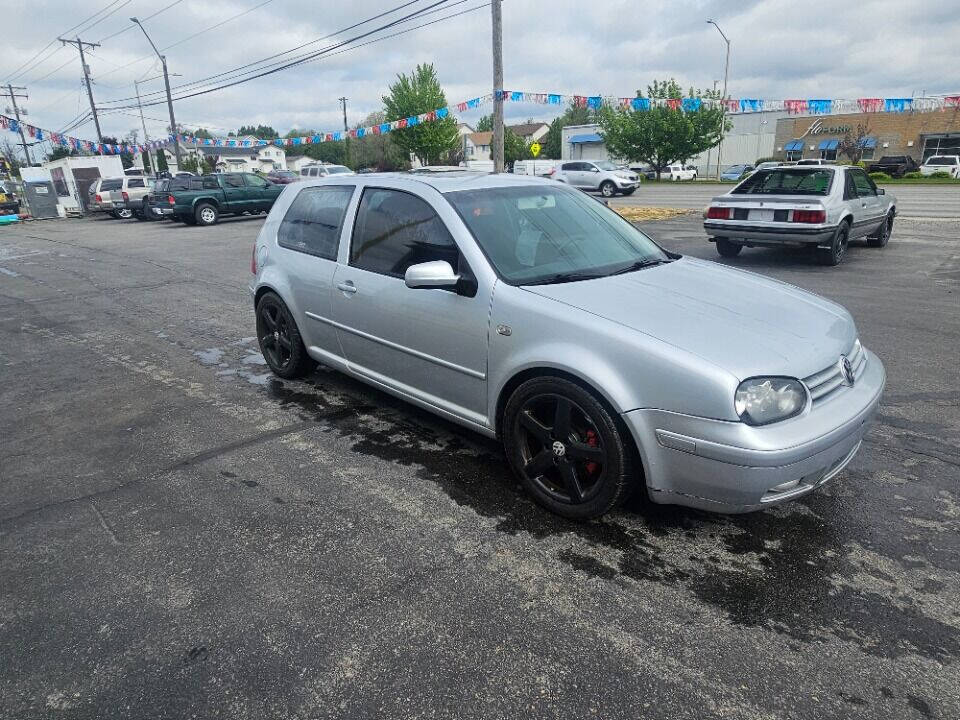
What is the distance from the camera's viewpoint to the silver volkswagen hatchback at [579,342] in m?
2.57

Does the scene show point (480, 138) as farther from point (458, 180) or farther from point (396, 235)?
point (396, 235)

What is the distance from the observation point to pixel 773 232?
9.53 meters

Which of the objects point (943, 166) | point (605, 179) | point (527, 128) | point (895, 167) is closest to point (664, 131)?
point (895, 167)

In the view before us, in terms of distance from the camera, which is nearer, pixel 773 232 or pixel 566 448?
pixel 566 448

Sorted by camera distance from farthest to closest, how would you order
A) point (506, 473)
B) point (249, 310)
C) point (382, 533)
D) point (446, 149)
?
point (446, 149)
point (249, 310)
point (506, 473)
point (382, 533)

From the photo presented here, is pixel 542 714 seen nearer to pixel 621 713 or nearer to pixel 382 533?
pixel 621 713

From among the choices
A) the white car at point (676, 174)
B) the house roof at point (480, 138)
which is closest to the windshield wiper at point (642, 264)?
the white car at point (676, 174)

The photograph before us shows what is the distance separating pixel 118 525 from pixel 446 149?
147 ft

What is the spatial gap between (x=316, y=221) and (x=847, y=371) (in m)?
3.51

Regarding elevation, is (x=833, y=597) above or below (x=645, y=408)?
below

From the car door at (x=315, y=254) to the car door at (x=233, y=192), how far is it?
1948cm

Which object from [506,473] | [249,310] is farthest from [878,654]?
[249,310]

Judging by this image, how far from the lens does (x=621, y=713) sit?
2025mm

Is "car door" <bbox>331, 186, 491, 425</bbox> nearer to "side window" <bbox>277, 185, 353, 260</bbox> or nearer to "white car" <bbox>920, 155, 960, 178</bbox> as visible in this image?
"side window" <bbox>277, 185, 353, 260</bbox>
